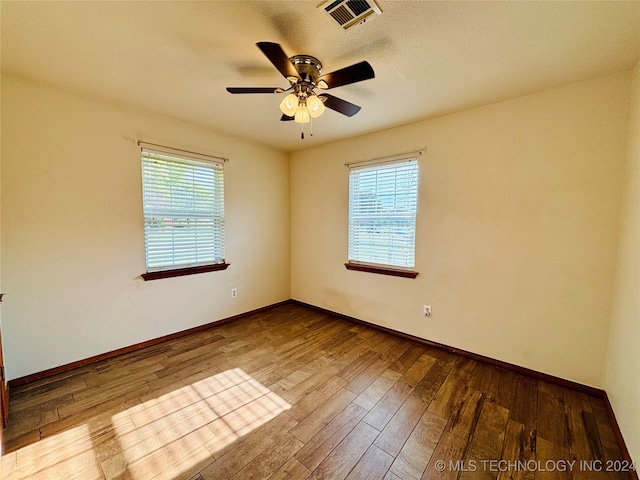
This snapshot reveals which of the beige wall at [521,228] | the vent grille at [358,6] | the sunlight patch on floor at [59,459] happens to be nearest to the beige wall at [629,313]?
the beige wall at [521,228]

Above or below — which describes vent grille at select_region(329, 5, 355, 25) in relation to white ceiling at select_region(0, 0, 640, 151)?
below

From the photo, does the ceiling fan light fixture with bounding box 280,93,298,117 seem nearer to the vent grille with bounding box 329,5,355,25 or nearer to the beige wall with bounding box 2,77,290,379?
the vent grille with bounding box 329,5,355,25

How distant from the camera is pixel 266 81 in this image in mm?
2006

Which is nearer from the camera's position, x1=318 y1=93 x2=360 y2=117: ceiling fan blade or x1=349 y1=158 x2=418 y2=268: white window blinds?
x1=318 y1=93 x2=360 y2=117: ceiling fan blade

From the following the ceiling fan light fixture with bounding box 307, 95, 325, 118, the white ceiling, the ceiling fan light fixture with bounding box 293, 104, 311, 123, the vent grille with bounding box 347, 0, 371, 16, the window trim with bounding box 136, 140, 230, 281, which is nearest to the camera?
the vent grille with bounding box 347, 0, 371, 16

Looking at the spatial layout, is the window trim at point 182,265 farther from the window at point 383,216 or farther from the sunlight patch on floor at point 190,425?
the window at point 383,216

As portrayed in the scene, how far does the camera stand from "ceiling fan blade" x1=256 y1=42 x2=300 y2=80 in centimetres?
130

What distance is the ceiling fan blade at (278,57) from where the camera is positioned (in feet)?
4.28

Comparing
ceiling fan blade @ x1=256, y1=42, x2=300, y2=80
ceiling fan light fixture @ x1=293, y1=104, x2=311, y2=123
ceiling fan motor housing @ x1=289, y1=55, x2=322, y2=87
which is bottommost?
ceiling fan light fixture @ x1=293, y1=104, x2=311, y2=123

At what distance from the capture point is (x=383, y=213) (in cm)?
308

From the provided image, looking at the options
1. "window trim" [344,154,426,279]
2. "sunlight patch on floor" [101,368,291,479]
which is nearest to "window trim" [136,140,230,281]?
"sunlight patch on floor" [101,368,291,479]

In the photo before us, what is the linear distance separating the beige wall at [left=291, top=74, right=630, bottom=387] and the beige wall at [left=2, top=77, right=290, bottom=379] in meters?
2.47

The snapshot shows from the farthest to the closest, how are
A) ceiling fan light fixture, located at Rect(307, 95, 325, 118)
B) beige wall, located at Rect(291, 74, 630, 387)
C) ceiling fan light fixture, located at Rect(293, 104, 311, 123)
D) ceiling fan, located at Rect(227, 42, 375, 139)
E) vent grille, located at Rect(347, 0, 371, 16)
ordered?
beige wall, located at Rect(291, 74, 630, 387) → ceiling fan light fixture, located at Rect(293, 104, 311, 123) → ceiling fan light fixture, located at Rect(307, 95, 325, 118) → ceiling fan, located at Rect(227, 42, 375, 139) → vent grille, located at Rect(347, 0, 371, 16)

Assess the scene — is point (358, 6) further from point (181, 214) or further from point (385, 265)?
point (181, 214)
